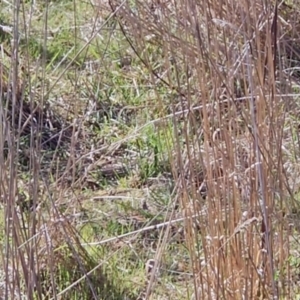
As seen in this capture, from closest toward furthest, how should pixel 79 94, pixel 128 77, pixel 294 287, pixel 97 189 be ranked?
pixel 294 287, pixel 97 189, pixel 79 94, pixel 128 77

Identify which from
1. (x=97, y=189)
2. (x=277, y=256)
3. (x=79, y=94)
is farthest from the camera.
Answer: (x=79, y=94)

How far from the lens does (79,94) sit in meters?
3.42

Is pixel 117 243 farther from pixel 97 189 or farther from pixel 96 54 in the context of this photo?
pixel 96 54

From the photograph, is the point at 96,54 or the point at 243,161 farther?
the point at 96,54

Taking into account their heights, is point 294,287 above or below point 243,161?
below

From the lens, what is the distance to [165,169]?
3.02 m

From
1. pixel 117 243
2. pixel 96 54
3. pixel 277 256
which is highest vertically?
pixel 96 54

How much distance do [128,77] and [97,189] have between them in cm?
83

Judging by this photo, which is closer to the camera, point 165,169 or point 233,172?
point 233,172

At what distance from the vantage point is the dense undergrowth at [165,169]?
5.74 feet

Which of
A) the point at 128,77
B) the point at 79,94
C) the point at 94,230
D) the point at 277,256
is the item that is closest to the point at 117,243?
the point at 94,230

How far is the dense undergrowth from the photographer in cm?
175

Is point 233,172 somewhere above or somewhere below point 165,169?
above

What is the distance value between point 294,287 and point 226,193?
20.3 inches
